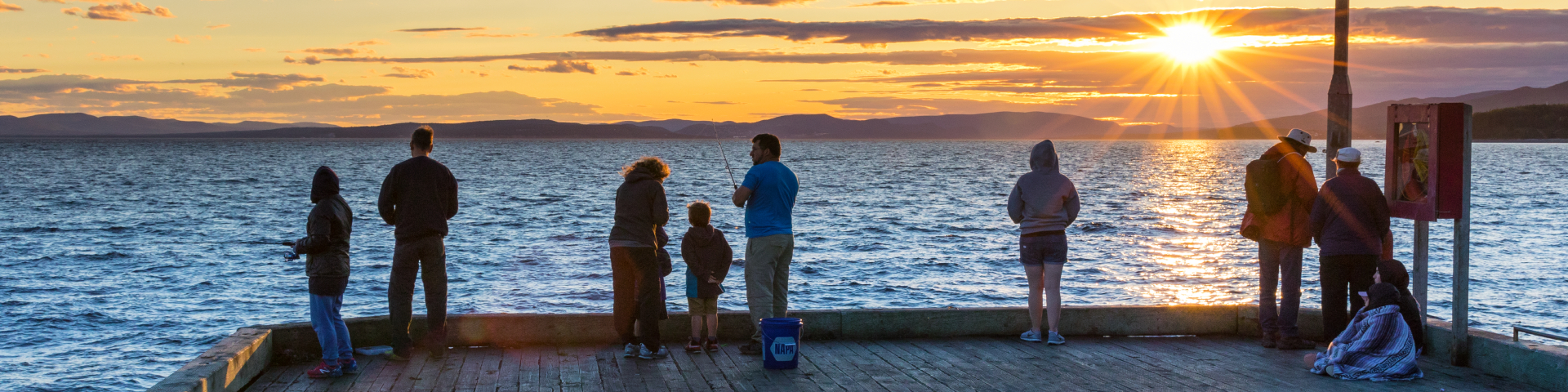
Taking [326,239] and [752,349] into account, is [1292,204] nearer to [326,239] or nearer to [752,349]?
[752,349]

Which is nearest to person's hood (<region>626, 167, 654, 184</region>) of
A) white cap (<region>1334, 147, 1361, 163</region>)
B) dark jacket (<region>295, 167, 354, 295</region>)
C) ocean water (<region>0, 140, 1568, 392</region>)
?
dark jacket (<region>295, 167, 354, 295</region>)

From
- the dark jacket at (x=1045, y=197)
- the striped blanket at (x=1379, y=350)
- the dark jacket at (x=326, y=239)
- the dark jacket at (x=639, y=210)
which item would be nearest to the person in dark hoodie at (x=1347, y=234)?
the striped blanket at (x=1379, y=350)

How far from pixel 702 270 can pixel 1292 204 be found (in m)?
3.89

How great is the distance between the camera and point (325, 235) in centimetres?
642

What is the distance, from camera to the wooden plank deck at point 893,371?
→ 253 inches

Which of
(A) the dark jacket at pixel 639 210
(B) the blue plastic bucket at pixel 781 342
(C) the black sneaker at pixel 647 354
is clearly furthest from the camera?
(C) the black sneaker at pixel 647 354

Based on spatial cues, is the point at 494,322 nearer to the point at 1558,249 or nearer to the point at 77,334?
the point at 77,334

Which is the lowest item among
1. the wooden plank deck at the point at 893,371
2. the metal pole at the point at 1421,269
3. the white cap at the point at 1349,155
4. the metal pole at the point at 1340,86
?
the wooden plank deck at the point at 893,371

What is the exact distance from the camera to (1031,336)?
7.91 meters

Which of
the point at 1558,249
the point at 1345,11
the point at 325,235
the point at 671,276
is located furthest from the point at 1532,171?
the point at 325,235

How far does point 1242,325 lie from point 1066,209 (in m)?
1.76

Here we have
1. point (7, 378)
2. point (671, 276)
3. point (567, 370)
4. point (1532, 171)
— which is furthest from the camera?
point (1532, 171)

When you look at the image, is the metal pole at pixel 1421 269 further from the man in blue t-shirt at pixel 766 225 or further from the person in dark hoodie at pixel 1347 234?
the man in blue t-shirt at pixel 766 225

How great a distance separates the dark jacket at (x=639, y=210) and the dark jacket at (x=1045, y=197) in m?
2.32
